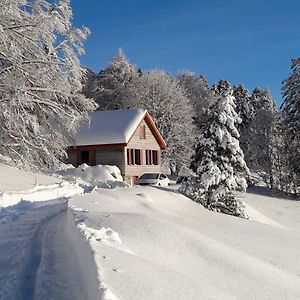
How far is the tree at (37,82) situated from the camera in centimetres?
1478

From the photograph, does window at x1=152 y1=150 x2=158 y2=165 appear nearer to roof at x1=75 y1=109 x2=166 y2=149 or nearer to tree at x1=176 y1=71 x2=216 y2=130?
roof at x1=75 y1=109 x2=166 y2=149

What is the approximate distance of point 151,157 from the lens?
44.4 m

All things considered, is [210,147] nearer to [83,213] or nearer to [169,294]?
[83,213]

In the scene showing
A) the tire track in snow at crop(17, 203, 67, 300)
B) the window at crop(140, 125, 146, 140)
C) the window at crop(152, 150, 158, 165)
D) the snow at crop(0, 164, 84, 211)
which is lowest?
the tire track in snow at crop(17, 203, 67, 300)

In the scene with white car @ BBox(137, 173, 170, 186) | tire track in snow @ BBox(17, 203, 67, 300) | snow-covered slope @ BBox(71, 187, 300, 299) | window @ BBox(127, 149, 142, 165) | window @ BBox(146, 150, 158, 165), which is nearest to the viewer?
snow-covered slope @ BBox(71, 187, 300, 299)

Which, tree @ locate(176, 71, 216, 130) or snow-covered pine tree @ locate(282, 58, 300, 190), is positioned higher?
tree @ locate(176, 71, 216, 130)

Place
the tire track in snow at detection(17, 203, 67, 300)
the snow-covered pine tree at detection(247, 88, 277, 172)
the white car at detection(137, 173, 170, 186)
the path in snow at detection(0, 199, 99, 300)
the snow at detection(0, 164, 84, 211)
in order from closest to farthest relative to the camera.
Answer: the path in snow at detection(0, 199, 99, 300), the tire track in snow at detection(17, 203, 67, 300), the snow at detection(0, 164, 84, 211), the white car at detection(137, 173, 170, 186), the snow-covered pine tree at detection(247, 88, 277, 172)

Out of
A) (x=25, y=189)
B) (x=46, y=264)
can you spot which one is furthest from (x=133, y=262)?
(x=25, y=189)

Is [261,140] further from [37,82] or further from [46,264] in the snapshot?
[46,264]

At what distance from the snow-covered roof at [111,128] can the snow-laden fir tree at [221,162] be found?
1566cm

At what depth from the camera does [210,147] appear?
79.2ft

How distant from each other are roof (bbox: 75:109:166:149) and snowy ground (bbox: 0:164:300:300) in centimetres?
2743

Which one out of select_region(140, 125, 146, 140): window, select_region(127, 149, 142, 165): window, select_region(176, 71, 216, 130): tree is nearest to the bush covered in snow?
select_region(127, 149, 142, 165): window

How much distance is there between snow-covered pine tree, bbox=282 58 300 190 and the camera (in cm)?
3969
